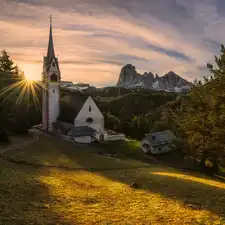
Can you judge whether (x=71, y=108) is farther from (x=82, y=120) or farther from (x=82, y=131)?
(x=82, y=131)

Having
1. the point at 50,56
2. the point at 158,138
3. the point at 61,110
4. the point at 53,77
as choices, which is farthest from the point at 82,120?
the point at 158,138

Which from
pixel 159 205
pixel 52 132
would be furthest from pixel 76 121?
pixel 159 205

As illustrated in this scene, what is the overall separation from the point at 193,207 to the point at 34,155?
60.5ft

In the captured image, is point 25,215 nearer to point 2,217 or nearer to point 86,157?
point 2,217

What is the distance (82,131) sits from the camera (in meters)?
46.5

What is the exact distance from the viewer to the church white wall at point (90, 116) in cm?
4919

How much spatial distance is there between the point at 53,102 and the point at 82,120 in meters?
6.66

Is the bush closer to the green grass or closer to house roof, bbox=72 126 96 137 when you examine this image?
the green grass

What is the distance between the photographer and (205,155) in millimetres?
29422

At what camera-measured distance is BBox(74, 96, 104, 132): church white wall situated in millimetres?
49188

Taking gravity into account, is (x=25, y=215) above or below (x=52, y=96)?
below

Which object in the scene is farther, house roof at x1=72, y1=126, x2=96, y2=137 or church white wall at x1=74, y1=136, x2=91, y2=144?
house roof at x1=72, y1=126, x2=96, y2=137

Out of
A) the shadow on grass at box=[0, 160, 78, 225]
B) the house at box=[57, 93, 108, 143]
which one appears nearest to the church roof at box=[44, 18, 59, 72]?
the house at box=[57, 93, 108, 143]

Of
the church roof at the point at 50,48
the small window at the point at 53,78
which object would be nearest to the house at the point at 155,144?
the small window at the point at 53,78
